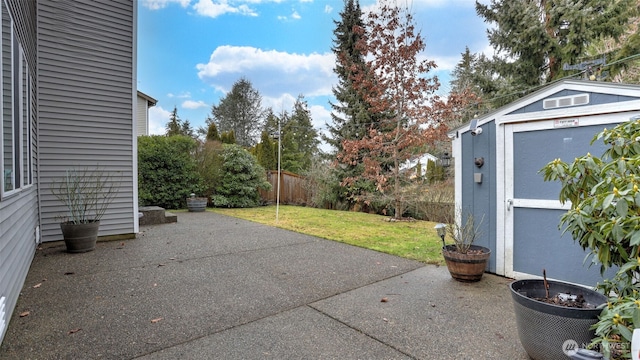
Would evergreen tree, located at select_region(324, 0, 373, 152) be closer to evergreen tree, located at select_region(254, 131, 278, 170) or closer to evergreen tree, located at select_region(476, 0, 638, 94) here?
evergreen tree, located at select_region(254, 131, 278, 170)

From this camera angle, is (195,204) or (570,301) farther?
(195,204)

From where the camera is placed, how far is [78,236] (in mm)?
4766

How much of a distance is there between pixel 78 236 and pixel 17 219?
6.05 ft

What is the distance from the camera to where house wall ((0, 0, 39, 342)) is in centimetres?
240

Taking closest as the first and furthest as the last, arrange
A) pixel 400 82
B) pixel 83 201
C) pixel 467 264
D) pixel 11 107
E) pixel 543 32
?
pixel 11 107
pixel 467 264
pixel 83 201
pixel 400 82
pixel 543 32

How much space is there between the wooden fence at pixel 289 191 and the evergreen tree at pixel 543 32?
26.5ft

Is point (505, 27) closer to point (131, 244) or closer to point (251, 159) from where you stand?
point (251, 159)

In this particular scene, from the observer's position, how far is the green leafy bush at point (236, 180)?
37.8ft

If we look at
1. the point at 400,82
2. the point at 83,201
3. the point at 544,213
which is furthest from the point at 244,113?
the point at 544,213

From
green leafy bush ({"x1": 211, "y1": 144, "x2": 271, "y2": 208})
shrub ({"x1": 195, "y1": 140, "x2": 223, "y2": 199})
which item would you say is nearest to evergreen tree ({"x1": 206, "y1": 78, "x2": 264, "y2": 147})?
shrub ({"x1": 195, "y1": 140, "x2": 223, "y2": 199})

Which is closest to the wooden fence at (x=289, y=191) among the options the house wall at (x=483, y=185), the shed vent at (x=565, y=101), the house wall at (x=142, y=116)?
the house wall at (x=142, y=116)

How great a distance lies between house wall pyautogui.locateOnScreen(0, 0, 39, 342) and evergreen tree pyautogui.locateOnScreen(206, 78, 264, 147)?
21104 millimetres

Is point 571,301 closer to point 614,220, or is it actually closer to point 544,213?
point 614,220

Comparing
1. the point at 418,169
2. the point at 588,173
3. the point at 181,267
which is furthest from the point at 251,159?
the point at 588,173
